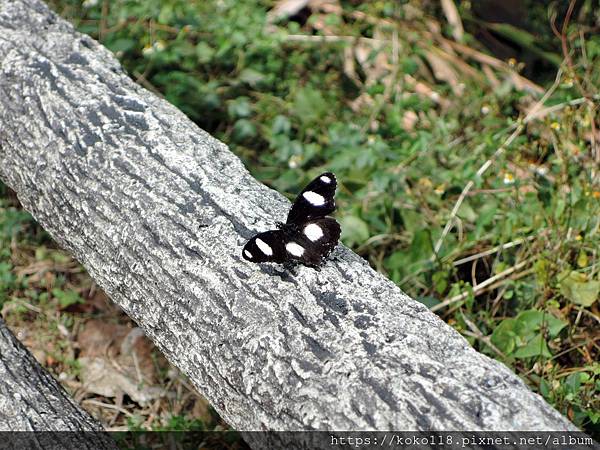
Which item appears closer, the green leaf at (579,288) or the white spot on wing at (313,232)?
the white spot on wing at (313,232)

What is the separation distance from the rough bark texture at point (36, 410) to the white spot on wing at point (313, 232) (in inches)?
32.3

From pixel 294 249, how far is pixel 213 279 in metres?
0.22

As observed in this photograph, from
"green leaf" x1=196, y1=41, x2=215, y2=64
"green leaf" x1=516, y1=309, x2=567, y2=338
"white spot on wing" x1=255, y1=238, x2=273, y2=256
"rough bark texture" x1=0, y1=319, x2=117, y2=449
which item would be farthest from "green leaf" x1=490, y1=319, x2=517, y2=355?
"green leaf" x1=196, y1=41, x2=215, y2=64

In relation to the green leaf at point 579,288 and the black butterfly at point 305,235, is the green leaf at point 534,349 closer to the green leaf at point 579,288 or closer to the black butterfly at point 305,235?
the green leaf at point 579,288

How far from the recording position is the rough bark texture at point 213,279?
5.13 ft

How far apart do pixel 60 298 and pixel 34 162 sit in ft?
3.15

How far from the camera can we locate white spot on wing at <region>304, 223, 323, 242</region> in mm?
1881

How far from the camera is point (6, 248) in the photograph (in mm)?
3381

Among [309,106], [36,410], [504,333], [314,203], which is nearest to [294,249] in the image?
[314,203]

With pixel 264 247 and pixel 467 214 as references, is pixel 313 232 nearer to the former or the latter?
pixel 264 247

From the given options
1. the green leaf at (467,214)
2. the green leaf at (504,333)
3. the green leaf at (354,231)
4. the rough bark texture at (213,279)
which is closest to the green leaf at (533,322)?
the green leaf at (504,333)

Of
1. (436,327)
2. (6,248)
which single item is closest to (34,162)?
(6,248)

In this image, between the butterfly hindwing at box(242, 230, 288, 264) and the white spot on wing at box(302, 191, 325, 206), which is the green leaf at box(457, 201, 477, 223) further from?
the butterfly hindwing at box(242, 230, 288, 264)

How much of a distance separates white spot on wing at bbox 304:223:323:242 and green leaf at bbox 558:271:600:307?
113 centimetres
